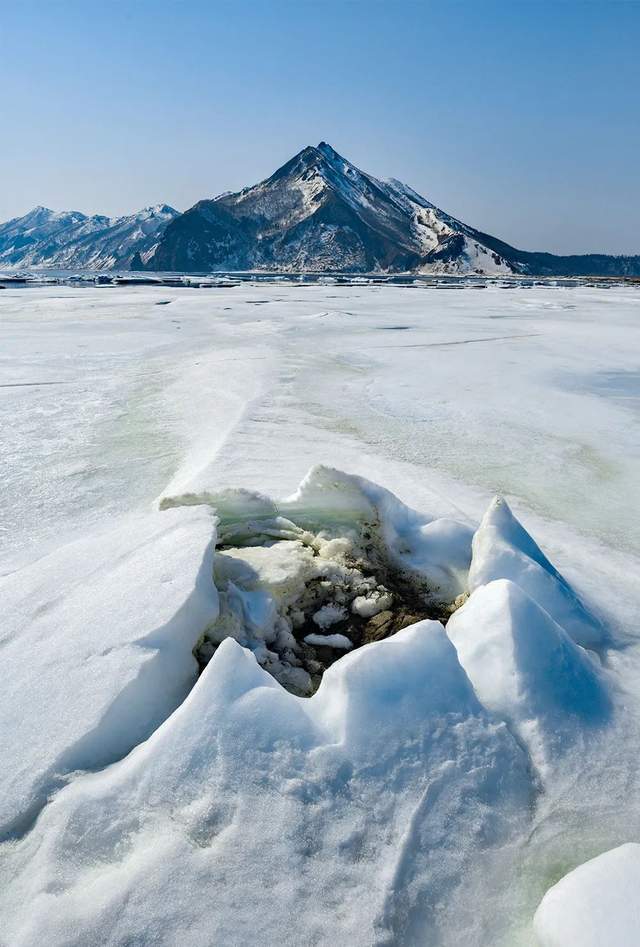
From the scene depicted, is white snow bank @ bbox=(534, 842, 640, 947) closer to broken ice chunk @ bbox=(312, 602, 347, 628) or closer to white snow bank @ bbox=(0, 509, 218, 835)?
white snow bank @ bbox=(0, 509, 218, 835)

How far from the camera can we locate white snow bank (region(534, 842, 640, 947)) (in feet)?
4.67

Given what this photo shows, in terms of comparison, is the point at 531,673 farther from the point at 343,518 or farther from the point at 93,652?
the point at 343,518

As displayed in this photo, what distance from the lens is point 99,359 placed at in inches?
468

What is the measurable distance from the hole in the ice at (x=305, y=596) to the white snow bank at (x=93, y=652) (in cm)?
24

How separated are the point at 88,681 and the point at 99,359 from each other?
10.8 metres

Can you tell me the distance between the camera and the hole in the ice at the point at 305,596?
9.20ft

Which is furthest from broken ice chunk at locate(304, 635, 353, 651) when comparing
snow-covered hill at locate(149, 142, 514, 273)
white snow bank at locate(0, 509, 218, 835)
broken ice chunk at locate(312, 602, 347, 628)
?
snow-covered hill at locate(149, 142, 514, 273)

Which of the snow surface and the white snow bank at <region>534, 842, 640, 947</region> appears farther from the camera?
the snow surface

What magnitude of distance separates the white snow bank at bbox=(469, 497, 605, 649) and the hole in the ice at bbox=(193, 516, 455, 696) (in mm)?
374

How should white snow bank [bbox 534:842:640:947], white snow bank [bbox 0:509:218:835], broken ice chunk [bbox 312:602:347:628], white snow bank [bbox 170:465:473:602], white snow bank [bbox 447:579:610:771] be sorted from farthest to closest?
white snow bank [bbox 170:465:473:602] < broken ice chunk [bbox 312:602:347:628] < white snow bank [bbox 447:579:610:771] < white snow bank [bbox 0:509:218:835] < white snow bank [bbox 534:842:640:947]

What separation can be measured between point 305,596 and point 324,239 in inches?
6291

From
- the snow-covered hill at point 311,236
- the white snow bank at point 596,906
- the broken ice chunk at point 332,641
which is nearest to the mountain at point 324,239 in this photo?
the snow-covered hill at point 311,236

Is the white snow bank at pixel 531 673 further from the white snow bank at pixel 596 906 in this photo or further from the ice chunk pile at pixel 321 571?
the ice chunk pile at pixel 321 571

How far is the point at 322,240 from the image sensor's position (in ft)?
494
